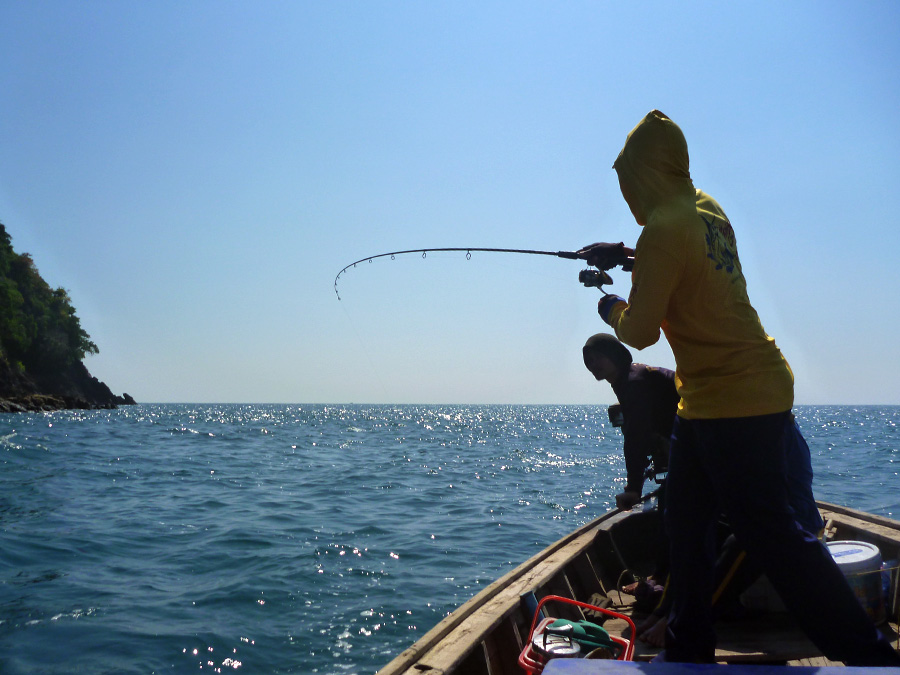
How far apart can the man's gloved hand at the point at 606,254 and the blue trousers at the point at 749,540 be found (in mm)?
825

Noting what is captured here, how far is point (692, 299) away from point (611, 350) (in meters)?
1.68

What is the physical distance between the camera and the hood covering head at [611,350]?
376 centimetres

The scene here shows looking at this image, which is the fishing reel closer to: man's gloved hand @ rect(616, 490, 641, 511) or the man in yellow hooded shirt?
the man in yellow hooded shirt

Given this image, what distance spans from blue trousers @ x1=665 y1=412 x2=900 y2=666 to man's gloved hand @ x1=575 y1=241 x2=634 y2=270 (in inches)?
32.5

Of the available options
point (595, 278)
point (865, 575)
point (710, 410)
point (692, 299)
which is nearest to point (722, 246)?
point (692, 299)

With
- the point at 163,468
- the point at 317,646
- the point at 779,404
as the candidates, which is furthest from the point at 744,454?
the point at 163,468

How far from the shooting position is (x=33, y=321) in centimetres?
5800

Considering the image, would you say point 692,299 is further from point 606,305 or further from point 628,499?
point 628,499

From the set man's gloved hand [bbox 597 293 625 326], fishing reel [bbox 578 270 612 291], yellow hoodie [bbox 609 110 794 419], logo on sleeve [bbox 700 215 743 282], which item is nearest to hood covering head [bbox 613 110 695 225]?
yellow hoodie [bbox 609 110 794 419]

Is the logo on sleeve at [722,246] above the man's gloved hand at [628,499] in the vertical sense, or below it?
above

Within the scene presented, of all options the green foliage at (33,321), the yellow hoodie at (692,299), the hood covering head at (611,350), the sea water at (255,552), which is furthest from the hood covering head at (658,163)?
the green foliage at (33,321)

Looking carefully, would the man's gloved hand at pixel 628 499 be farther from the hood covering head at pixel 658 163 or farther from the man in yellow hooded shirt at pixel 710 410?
the hood covering head at pixel 658 163

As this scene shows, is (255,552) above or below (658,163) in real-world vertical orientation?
below

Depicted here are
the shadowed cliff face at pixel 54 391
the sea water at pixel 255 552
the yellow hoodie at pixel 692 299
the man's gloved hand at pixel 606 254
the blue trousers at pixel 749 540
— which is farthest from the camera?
the shadowed cliff face at pixel 54 391
